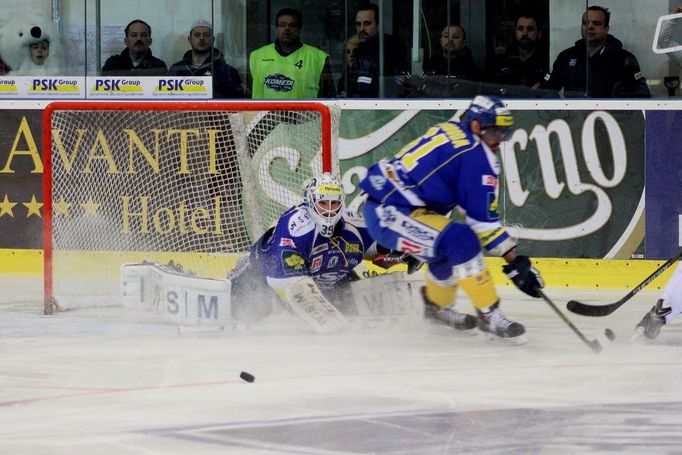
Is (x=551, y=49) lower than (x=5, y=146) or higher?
higher

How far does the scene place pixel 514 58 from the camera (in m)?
7.31

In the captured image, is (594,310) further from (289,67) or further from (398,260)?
(289,67)

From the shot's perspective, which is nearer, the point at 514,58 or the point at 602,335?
the point at 602,335

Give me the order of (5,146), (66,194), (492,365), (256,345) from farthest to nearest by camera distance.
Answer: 1. (5,146)
2. (66,194)
3. (256,345)
4. (492,365)

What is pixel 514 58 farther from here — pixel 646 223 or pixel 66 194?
pixel 66 194

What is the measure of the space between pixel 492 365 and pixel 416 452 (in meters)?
1.43

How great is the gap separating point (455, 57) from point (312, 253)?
2080 mm

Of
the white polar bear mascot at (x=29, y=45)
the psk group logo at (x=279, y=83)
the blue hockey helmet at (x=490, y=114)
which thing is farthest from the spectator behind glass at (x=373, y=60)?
the blue hockey helmet at (x=490, y=114)

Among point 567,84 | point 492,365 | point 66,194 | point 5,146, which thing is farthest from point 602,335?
point 5,146

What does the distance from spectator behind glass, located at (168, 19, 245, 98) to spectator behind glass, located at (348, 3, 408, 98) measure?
68 centimetres

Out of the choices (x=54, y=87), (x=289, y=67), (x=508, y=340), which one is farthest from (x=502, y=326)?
(x=54, y=87)

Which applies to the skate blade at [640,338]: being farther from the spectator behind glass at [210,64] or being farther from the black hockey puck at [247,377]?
the spectator behind glass at [210,64]

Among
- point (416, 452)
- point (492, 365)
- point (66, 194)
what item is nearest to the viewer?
point (416, 452)

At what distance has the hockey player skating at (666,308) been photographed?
5.23 m
